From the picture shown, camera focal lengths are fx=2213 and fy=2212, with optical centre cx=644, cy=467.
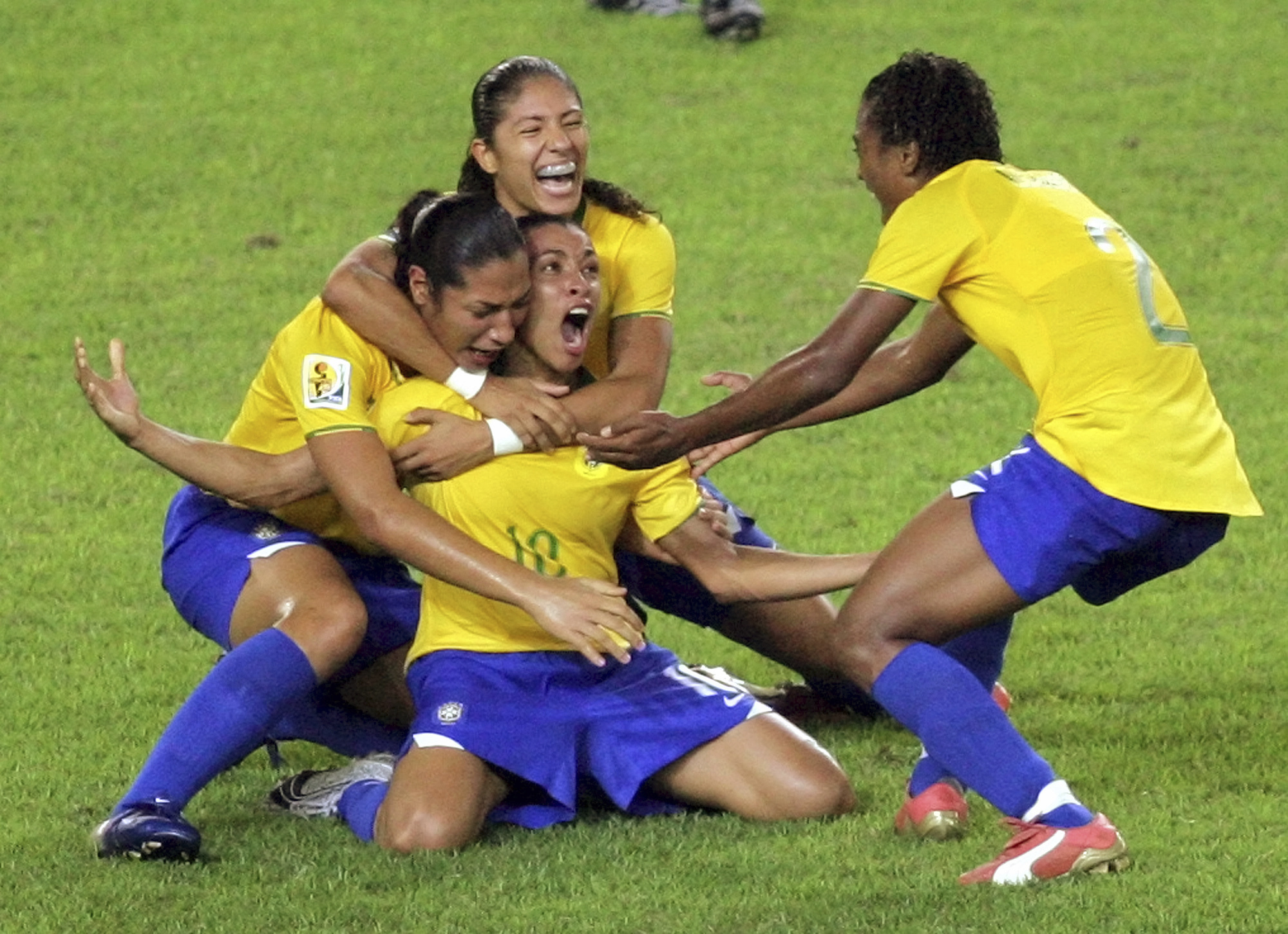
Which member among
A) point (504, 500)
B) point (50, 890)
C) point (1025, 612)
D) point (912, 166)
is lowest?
point (1025, 612)

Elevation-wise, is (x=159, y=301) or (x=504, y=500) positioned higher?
(x=504, y=500)

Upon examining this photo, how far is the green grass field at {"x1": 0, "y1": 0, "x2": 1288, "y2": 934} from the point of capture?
16.1 ft

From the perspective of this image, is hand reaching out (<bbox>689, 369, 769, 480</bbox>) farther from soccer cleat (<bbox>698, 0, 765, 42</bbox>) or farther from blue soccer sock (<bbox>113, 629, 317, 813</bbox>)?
soccer cleat (<bbox>698, 0, 765, 42</bbox>)

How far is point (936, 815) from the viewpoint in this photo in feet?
17.0

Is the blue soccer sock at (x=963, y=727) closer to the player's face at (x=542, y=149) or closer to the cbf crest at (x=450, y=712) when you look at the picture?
the cbf crest at (x=450, y=712)

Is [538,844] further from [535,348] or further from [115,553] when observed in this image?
[115,553]

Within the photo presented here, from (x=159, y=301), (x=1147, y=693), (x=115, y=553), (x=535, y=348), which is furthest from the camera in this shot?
(x=159, y=301)

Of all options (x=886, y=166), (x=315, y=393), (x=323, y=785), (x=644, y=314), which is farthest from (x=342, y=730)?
(x=886, y=166)

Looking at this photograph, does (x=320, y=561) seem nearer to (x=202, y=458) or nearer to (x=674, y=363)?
(x=202, y=458)

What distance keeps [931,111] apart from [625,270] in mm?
1106

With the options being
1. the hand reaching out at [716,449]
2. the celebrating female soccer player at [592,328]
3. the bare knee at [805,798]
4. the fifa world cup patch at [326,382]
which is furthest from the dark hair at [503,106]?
the bare knee at [805,798]

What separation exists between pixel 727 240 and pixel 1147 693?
644 cm

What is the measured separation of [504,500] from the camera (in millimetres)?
5535

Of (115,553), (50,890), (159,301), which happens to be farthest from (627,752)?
(159,301)
